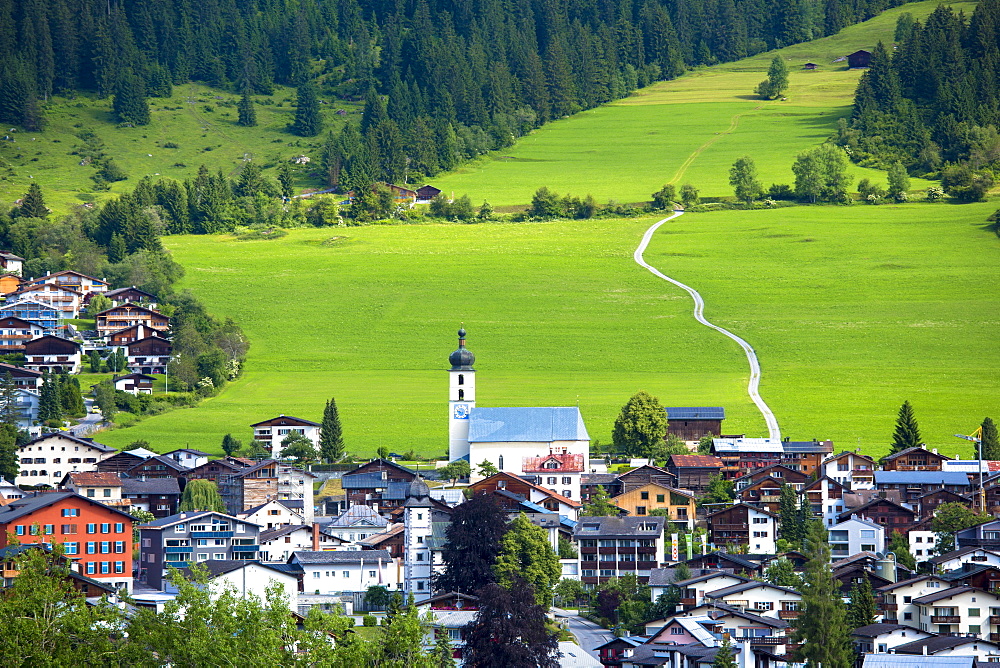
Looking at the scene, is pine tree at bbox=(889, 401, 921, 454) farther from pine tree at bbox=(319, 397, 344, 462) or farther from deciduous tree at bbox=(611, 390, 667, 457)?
pine tree at bbox=(319, 397, 344, 462)

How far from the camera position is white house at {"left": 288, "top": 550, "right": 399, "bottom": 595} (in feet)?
245

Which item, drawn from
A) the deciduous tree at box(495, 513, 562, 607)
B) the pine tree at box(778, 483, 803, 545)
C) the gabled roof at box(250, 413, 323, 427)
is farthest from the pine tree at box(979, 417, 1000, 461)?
the gabled roof at box(250, 413, 323, 427)

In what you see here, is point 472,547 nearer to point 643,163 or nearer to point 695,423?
point 695,423

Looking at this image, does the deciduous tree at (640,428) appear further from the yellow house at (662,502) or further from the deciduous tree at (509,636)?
the deciduous tree at (509,636)

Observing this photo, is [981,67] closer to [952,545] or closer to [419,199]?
[419,199]

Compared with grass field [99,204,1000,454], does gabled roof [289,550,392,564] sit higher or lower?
lower

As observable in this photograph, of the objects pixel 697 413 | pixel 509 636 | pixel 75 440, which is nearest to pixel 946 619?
pixel 509 636

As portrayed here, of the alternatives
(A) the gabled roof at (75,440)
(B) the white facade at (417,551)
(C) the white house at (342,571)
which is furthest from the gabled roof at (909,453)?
(A) the gabled roof at (75,440)

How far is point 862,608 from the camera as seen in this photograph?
67.8 metres

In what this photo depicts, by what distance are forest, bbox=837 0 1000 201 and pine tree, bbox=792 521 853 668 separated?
349ft

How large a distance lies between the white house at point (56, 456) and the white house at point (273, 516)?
55.2 feet

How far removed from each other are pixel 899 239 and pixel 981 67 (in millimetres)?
50232

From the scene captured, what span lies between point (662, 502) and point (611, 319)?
49030 millimetres

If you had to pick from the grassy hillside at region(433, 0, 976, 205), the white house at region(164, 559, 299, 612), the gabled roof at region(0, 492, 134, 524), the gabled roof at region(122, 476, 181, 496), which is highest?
the grassy hillside at region(433, 0, 976, 205)
